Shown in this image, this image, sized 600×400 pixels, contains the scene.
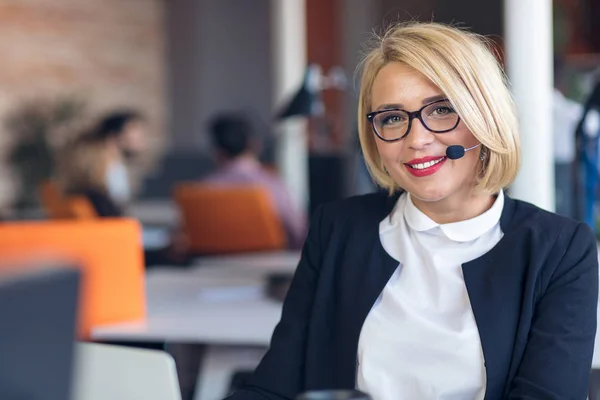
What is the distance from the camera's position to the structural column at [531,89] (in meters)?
2.58

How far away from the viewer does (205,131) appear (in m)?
10.4

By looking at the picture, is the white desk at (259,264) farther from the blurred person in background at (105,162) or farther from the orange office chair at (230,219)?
the blurred person in background at (105,162)

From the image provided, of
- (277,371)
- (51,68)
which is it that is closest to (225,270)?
(277,371)

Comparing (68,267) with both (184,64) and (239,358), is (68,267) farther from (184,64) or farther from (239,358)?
(184,64)

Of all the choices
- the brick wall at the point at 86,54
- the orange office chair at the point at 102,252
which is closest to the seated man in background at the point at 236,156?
the orange office chair at the point at 102,252

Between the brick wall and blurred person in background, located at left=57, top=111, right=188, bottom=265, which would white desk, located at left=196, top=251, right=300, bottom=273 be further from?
the brick wall

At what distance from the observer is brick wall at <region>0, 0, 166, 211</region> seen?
9.03 metres

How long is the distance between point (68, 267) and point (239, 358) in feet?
6.93

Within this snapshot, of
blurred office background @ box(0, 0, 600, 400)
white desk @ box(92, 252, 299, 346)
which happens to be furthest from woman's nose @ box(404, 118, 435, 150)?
white desk @ box(92, 252, 299, 346)

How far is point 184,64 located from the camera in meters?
10.4

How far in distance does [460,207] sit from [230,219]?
10.3 feet

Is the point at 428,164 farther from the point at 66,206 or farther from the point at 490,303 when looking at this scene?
the point at 66,206

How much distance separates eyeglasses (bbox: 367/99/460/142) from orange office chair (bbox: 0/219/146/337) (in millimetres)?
1005

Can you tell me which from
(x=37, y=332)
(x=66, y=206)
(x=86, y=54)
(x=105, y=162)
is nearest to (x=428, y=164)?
(x=37, y=332)
